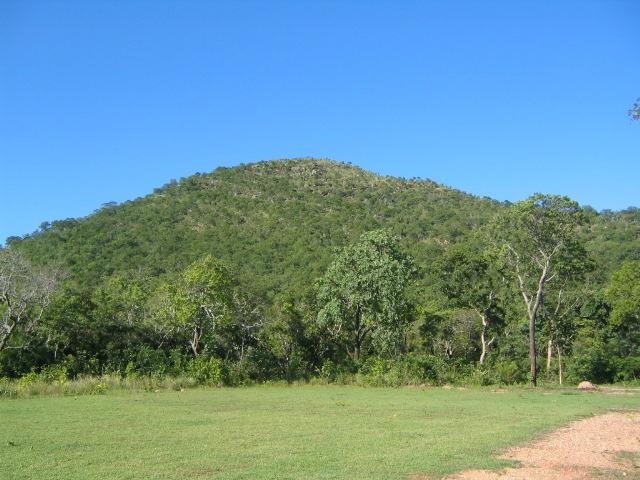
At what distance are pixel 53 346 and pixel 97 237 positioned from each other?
30392mm

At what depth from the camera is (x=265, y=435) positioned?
12.7 m

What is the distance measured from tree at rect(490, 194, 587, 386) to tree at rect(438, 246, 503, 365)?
5.36 meters

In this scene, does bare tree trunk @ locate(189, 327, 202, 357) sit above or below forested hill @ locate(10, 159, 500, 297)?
below

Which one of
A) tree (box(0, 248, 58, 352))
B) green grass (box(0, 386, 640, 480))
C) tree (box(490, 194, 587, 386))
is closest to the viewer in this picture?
green grass (box(0, 386, 640, 480))

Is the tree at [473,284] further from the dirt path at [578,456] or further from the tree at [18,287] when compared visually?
the dirt path at [578,456]

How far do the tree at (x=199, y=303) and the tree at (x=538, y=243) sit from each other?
1595 cm

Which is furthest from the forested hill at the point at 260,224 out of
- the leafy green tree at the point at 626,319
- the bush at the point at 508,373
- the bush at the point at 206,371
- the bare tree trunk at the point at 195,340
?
the leafy green tree at the point at 626,319

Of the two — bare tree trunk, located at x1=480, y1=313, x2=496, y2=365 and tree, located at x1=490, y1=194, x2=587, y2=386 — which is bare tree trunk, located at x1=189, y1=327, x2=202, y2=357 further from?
bare tree trunk, located at x1=480, y1=313, x2=496, y2=365

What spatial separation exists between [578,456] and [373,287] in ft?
74.2

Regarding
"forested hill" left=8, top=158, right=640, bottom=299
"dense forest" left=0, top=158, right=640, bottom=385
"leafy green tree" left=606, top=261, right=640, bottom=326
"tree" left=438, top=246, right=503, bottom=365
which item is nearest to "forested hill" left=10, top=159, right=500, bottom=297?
"forested hill" left=8, top=158, right=640, bottom=299

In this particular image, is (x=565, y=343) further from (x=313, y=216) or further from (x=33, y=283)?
(x=313, y=216)

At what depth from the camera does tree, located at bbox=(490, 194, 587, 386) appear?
31.1 m

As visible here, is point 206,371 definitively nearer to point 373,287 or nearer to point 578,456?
point 373,287

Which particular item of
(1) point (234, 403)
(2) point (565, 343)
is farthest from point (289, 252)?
(1) point (234, 403)
